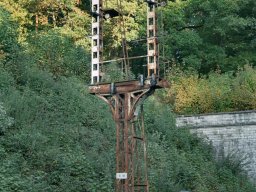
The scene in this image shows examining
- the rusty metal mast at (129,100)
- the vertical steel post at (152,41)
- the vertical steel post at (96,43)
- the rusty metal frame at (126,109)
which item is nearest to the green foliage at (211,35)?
the vertical steel post at (96,43)

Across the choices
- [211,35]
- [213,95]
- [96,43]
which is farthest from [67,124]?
[211,35]

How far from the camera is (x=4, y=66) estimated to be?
16922 mm

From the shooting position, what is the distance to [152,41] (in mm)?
10375

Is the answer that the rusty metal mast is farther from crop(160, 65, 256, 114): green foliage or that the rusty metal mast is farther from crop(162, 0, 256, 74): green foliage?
crop(162, 0, 256, 74): green foliage

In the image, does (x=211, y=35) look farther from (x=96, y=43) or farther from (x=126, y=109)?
(x=126, y=109)

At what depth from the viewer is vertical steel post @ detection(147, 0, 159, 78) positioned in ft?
33.6

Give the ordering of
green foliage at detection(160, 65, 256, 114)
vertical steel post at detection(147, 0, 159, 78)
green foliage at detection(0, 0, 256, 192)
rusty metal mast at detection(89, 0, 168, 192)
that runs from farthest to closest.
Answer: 1. green foliage at detection(160, 65, 256, 114)
2. green foliage at detection(0, 0, 256, 192)
3. vertical steel post at detection(147, 0, 159, 78)
4. rusty metal mast at detection(89, 0, 168, 192)

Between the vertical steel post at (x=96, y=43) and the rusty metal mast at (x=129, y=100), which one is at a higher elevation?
the vertical steel post at (x=96, y=43)

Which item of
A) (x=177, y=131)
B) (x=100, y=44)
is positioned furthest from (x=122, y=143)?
(x=177, y=131)

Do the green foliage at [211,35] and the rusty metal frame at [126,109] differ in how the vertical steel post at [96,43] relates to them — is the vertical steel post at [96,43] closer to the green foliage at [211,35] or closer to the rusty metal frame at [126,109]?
the rusty metal frame at [126,109]

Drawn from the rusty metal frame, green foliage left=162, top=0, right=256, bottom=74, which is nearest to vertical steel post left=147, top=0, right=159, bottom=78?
the rusty metal frame

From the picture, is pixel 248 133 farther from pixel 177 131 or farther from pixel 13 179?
pixel 13 179

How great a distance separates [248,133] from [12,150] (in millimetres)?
10390

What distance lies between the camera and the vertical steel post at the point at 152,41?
Result: 10.2m
